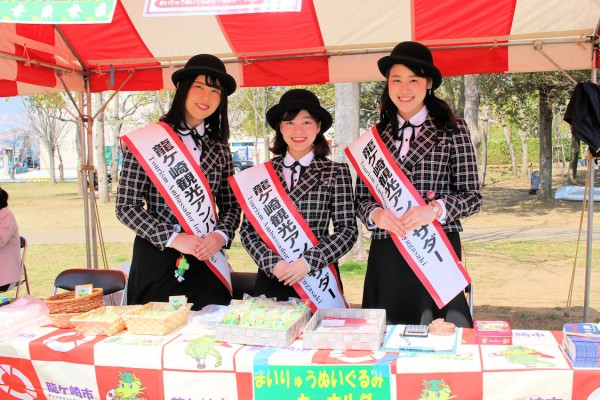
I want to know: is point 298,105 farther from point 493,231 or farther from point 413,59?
point 493,231

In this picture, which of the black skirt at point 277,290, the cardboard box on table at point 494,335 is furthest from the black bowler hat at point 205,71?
the cardboard box on table at point 494,335

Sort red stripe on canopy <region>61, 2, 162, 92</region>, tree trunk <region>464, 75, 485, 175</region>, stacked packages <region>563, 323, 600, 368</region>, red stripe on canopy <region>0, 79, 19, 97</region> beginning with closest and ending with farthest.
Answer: stacked packages <region>563, 323, 600, 368</region> → red stripe on canopy <region>61, 2, 162, 92</region> → red stripe on canopy <region>0, 79, 19, 97</region> → tree trunk <region>464, 75, 485, 175</region>

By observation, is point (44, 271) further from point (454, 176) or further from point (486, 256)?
point (454, 176)

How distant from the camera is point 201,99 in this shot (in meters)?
2.86

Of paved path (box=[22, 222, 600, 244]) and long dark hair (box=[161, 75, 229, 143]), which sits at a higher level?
long dark hair (box=[161, 75, 229, 143])

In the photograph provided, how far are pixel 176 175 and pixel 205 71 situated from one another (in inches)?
21.3

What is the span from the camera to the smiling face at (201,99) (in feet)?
9.39

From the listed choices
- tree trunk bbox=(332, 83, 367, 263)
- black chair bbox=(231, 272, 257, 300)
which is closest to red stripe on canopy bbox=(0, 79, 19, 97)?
black chair bbox=(231, 272, 257, 300)

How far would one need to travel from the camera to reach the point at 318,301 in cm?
278

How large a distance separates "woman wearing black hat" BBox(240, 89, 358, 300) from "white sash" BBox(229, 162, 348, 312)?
0.13ft

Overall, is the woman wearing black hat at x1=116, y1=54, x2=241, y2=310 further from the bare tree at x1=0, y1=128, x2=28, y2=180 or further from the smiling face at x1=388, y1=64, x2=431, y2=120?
the bare tree at x1=0, y1=128, x2=28, y2=180

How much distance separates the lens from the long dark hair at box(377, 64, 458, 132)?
2578 mm

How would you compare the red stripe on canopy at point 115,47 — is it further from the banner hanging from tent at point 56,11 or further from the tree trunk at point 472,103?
the tree trunk at point 472,103

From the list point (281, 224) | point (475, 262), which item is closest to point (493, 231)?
point (475, 262)
